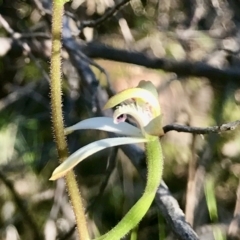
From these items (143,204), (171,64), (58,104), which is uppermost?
(58,104)

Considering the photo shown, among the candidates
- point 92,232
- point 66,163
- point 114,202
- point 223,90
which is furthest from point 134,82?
point 66,163

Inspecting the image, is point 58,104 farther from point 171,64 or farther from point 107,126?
point 171,64

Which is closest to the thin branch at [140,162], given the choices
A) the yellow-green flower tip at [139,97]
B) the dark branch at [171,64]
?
the dark branch at [171,64]

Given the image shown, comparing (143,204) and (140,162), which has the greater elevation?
(143,204)

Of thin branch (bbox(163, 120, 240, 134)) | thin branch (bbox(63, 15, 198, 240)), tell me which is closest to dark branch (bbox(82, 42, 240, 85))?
thin branch (bbox(63, 15, 198, 240))

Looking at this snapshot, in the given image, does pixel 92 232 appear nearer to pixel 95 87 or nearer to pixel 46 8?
pixel 95 87

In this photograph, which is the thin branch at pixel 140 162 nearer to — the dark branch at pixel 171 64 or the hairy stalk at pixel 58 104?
the dark branch at pixel 171 64

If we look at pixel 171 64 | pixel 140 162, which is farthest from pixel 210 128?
pixel 171 64
